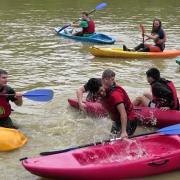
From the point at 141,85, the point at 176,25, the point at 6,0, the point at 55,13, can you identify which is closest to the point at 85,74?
the point at 141,85

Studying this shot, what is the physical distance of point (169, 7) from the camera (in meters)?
22.8

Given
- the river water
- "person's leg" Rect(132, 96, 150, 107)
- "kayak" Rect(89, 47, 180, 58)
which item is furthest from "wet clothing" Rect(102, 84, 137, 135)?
"kayak" Rect(89, 47, 180, 58)

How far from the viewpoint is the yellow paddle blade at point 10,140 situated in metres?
5.82

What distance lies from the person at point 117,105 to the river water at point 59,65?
2.16 ft

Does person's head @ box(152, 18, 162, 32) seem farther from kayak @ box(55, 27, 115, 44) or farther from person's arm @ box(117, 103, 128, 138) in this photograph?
person's arm @ box(117, 103, 128, 138)

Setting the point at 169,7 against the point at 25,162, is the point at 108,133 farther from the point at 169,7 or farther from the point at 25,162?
the point at 169,7

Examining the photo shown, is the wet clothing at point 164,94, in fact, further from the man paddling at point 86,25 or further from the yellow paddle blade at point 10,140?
the man paddling at point 86,25

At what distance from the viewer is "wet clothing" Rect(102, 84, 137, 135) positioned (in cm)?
539

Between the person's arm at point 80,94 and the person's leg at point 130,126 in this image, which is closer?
the person's leg at point 130,126

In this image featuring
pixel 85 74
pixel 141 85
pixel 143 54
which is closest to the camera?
pixel 141 85

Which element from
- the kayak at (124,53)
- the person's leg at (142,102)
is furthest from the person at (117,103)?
the kayak at (124,53)

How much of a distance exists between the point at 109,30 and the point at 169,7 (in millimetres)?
7799

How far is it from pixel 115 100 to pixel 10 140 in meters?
1.51

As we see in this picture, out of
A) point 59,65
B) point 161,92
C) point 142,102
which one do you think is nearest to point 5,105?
point 142,102
